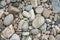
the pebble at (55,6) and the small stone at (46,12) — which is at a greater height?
the pebble at (55,6)

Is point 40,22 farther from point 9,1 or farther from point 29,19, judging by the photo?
point 9,1

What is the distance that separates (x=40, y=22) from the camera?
3.78ft

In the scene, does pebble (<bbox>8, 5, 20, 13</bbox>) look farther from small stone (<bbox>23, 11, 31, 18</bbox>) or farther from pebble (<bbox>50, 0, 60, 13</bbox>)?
pebble (<bbox>50, 0, 60, 13</bbox>)

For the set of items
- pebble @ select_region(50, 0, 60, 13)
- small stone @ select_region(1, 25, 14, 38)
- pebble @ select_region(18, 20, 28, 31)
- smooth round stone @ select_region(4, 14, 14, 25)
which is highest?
pebble @ select_region(50, 0, 60, 13)

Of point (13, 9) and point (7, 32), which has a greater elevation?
point (13, 9)

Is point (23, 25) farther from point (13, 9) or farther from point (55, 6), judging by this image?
point (55, 6)

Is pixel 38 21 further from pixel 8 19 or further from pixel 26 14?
pixel 8 19

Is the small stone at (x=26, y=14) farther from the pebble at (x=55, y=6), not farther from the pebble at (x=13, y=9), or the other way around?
the pebble at (x=55, y=6)

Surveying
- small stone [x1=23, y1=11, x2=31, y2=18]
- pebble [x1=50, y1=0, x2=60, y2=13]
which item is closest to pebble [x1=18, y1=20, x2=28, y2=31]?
small stone [x1=23, y1=11, x2=31, y2=18]

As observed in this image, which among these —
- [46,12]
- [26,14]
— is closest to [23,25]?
[26,14]

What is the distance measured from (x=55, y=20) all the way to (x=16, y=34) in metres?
0.28

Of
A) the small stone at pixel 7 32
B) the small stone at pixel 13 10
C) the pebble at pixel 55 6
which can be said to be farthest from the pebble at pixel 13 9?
the pebble at pixel 55 6

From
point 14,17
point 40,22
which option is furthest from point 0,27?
point 40,22

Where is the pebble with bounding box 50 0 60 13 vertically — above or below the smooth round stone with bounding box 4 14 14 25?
above
